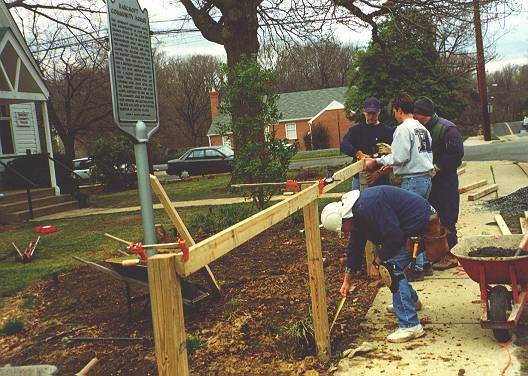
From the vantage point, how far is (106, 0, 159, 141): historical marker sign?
4.45 m

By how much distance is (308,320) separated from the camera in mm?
4547

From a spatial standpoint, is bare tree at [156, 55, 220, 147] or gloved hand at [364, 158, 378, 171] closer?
gloved hand at [364, 158, 378, 171]

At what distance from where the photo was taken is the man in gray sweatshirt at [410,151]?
535cm

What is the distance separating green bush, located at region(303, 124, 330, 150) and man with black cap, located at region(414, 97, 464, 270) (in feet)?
145

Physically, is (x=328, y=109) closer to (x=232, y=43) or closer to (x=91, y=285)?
(x=232, y=43)

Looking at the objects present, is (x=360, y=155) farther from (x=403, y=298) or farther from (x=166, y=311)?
(x=166, y=311)

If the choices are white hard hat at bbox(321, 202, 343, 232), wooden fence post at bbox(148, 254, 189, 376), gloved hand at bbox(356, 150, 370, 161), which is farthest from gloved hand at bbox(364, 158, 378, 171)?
wooden fence post at bbox(148, 254, 189, 376)

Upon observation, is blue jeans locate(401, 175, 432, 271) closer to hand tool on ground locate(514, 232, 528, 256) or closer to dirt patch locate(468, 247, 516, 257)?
dirt patch locate(468, 247, 516, 257)

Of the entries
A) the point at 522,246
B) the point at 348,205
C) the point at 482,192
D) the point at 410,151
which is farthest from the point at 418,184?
the point at 482,192

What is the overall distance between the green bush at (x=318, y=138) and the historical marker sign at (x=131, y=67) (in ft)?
150

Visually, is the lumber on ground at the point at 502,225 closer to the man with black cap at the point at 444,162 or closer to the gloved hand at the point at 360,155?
the man with black cap at the point at 444,162

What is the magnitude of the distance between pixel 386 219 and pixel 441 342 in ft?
3.56

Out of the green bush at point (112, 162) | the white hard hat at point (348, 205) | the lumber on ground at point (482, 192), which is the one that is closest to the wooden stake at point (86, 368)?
the white hard hat at point (348, 205)

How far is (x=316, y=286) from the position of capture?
4125 mm
